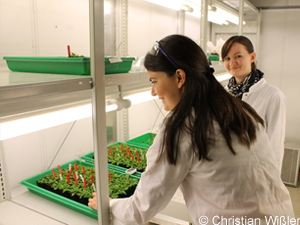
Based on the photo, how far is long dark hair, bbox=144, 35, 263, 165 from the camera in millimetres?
1034

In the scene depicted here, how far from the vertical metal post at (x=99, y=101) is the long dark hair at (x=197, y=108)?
0.68 ft

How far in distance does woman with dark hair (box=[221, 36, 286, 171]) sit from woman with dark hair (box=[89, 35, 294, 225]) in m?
1.01

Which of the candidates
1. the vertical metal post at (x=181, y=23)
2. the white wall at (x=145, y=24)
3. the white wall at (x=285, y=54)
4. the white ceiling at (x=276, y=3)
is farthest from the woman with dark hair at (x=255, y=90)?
the white ceiling at (x=276, y=3)

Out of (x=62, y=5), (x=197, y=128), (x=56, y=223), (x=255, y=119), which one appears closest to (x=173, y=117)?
(x=197, y=128)

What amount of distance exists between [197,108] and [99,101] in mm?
405

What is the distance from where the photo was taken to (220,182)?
1.04m

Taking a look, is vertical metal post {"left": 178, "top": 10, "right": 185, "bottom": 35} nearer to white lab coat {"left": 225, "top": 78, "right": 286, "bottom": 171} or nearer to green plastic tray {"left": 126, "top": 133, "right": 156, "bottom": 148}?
green plastic tray {"left": 126, "top": 133, "right": 156, "bottom": 148}

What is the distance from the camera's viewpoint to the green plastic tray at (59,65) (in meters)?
1.15

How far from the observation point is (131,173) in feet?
6.43

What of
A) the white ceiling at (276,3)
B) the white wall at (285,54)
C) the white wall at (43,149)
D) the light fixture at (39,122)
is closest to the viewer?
the light fixture at (39,122)

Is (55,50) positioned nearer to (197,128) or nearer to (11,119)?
(11,119)

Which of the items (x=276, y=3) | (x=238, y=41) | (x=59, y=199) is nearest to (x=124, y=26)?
(x=238, y=41)

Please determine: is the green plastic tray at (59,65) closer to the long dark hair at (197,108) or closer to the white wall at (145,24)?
the long dark hair at (197,108)

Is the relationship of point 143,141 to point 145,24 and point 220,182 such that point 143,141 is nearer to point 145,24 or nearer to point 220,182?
point 145,24
